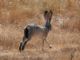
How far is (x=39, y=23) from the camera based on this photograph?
14.1 meters

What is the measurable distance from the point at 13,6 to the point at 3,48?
14.4 ft

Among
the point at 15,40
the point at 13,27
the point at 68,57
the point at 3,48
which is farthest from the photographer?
the point at 13,27

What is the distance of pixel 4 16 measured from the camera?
48.9 feet

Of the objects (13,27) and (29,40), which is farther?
(13,27)

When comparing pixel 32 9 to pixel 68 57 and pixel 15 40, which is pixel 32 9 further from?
pixel 68 57

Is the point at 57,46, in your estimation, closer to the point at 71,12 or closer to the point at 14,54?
the point at 14,54

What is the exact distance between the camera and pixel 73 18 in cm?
1490

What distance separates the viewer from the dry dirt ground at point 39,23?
10711 mm

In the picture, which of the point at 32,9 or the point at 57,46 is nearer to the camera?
the point at 57,46

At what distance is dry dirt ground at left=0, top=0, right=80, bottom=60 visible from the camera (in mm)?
10711

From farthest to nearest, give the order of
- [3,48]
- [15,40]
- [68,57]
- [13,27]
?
[13,27]
[15,40]
[3,48]
[68,57]

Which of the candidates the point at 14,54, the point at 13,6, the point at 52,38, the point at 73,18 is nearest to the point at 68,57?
the point at 14,54

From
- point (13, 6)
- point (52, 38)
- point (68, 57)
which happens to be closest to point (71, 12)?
point (13, 6)

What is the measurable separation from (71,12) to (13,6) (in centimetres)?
181
